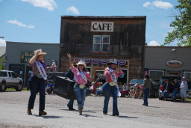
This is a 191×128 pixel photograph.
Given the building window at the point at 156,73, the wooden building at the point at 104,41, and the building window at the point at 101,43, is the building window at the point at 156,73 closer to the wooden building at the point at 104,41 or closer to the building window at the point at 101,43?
the wooden building at the point at 104,41

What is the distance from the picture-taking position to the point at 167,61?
143ft

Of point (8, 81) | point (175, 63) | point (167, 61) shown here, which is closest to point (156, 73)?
point (167, 61)

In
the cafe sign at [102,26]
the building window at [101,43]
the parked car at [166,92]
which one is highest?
the cafe sign at [102,26]

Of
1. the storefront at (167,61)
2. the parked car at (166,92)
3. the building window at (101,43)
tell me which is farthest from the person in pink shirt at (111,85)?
the building window at (101,43)

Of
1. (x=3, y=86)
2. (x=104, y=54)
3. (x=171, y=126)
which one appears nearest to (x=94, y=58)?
(x=104, y=54)

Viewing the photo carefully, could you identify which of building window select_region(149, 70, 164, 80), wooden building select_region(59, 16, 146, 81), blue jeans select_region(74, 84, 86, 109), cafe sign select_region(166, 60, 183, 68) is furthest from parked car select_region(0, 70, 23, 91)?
blue jeans select_region(74, 84, 86, 109)

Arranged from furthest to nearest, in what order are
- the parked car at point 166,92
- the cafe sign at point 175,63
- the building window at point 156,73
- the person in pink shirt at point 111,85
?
the building window at point 156,73 < the cafe sign at point 175,63 < the parked car at point 166,92 < the person in pink shirt at point 111,85

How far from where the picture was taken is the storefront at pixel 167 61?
142ft

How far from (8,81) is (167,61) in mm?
15803

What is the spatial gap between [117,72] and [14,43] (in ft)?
121

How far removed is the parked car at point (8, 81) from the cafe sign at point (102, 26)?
11127 mm

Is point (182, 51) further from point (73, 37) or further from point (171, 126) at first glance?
point (171, 126)

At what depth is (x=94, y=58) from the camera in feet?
148

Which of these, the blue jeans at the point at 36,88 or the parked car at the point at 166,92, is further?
the parked car at the point at 166,92
